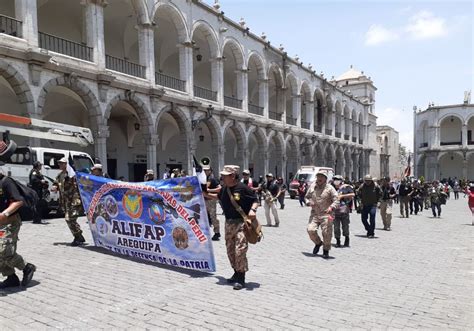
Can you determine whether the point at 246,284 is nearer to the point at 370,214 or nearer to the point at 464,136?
the point at 370,214

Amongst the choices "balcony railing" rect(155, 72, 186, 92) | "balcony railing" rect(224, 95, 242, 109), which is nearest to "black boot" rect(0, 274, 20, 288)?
"balcony railing" rect(155, 72, 186, 92)

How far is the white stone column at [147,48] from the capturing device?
1873 cm

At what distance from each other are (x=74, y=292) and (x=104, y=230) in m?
2.39

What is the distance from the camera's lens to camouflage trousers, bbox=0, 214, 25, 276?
15.5 feet

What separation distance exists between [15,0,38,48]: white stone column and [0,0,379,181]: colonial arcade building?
0.12ft

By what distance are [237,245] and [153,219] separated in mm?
1819

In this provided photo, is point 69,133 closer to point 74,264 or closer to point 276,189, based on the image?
point 276,189

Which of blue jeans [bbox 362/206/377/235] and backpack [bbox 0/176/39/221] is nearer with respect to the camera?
backpack [bbox 0/176/39/221]

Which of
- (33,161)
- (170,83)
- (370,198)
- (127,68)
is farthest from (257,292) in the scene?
(170,83)

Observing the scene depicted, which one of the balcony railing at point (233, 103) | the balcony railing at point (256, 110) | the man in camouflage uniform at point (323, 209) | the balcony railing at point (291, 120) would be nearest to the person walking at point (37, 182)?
the man in camouflage uniform at point (323, 209)

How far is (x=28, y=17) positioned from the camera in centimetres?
1365

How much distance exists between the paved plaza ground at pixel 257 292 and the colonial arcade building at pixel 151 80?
926cm

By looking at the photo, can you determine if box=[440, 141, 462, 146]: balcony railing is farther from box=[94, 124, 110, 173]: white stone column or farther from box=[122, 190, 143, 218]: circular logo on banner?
box=[122, 190, 143, 218]: circular logo on banner

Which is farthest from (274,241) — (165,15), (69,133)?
(165,15)
